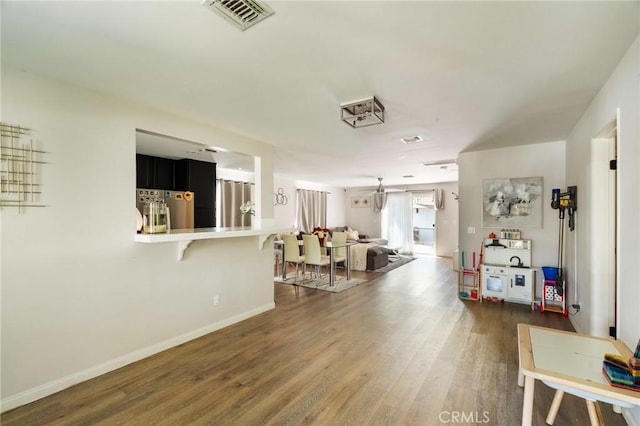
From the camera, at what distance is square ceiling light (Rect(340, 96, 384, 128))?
255cm

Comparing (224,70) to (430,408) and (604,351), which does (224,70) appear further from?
(604,351)

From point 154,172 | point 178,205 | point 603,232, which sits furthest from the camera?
point 154,172

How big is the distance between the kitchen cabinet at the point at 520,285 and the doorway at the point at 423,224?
5.57 meters

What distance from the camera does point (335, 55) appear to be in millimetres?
1860

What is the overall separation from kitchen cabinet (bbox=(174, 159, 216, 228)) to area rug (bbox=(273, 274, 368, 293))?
6.22ft

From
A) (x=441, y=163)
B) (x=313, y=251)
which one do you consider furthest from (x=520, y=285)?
(x=313, y=251)

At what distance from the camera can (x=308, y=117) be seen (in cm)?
304

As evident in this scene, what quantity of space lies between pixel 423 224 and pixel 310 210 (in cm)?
420

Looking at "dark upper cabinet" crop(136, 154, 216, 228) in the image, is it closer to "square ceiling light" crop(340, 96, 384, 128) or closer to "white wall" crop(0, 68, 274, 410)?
A: "white wall" crop(0, 68, 274, 410)

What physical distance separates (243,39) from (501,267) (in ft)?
15.1

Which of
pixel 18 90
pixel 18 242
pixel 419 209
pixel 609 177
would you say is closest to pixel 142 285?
pixel 18 242

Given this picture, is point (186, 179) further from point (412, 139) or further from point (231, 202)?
point (412, 139)

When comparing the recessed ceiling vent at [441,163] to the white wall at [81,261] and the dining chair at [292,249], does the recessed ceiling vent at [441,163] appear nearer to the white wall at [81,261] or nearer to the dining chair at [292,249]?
the dining chair at [292,249]

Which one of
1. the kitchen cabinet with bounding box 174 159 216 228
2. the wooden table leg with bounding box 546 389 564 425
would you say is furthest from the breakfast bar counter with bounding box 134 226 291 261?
the wooden table leg with bounding box 546 389 564 425
